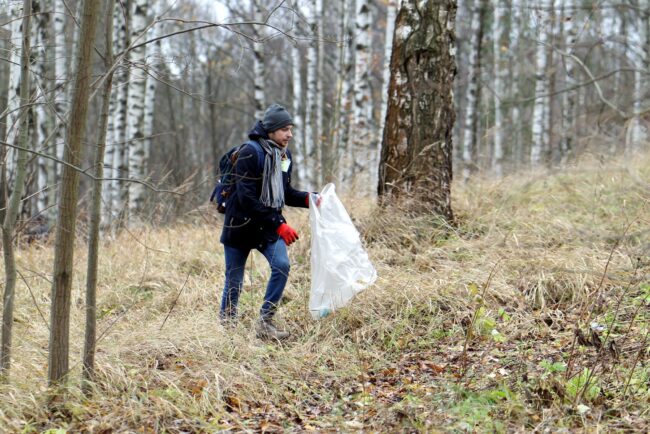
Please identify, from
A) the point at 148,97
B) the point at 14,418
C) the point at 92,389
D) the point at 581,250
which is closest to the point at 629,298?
the point at 581,250

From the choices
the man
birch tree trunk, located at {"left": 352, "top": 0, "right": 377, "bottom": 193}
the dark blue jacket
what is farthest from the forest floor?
birch tree trunk, located at {"left": 352, "top": 0, "right": 377, "bottom": 193}

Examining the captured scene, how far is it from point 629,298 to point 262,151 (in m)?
3.10

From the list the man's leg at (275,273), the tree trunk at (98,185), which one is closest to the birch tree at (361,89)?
the man's leg at (275,273)

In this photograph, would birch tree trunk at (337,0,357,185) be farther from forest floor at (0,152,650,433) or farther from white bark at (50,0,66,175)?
white bark at (50,0,66,175)

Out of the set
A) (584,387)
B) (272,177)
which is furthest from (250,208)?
(584,387)

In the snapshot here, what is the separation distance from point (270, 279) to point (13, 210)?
6.32ft

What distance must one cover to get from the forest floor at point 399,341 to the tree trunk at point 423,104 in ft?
1.06

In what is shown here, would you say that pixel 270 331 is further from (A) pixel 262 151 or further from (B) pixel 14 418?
(B) pixel 14 418

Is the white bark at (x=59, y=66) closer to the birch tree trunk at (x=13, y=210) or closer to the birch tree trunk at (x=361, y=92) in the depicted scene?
the birch tree trunk at (x=13, y=210)

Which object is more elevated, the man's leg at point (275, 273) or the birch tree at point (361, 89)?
the birch tree at point (361, 89)

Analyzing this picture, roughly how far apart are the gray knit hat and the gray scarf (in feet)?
0.37

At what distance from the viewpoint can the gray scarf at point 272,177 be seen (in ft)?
15.9

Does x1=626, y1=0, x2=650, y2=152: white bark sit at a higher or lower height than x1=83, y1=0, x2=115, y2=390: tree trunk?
higher

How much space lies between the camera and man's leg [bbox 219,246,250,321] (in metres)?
5.05
